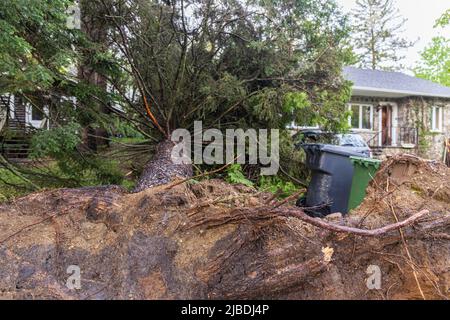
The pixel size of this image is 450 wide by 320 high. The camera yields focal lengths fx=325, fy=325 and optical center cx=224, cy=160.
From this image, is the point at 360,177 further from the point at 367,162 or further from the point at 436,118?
the point at 436,118

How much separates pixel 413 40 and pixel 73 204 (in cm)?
3104

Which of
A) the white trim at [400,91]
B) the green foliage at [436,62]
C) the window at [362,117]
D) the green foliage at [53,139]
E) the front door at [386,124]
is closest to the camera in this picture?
the green foliage at [53,139]

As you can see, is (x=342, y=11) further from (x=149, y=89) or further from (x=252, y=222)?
(x=252, y=222)

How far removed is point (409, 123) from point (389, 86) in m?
2.41

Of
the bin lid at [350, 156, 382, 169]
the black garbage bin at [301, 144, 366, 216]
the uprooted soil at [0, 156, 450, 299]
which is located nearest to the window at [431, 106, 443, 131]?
the black garbage bin at [301, 144, 366, 216]

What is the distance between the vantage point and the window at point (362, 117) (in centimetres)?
1633

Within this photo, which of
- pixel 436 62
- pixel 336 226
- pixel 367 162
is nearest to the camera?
pixel 336 226

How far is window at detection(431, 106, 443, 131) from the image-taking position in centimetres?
1686

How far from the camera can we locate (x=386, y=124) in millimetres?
16859

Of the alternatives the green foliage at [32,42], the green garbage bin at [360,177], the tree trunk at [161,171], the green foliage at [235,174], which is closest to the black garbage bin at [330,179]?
the green garbage bin at [360,177]

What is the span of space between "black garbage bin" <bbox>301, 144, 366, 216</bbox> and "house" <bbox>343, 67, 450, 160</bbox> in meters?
11.2

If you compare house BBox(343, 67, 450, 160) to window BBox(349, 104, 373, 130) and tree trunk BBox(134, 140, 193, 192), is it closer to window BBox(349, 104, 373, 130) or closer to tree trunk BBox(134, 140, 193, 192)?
window BBox(349, 104, 373, 130)

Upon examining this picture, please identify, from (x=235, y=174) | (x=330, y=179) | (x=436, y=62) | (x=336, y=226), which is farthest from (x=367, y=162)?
(x=436, y=62)

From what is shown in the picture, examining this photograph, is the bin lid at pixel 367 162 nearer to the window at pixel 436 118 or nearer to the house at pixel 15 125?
the house at pixel 15 125
